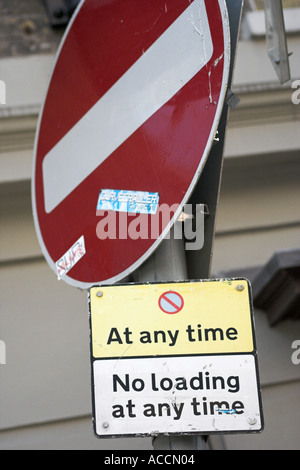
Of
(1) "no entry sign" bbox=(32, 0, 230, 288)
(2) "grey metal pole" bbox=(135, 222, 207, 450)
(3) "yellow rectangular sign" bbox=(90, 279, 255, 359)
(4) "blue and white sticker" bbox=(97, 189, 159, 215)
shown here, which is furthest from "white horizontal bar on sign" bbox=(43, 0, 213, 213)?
(3) "yellow rectangular sign" bbox=(90, 279, 255, 359)

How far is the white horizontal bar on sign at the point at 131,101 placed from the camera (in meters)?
1.77

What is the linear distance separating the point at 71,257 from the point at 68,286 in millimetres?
1816

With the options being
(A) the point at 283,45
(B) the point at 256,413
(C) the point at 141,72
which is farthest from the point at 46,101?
(B) the point at 256,413

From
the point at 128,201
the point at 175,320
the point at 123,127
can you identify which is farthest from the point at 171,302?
the point at 123,127

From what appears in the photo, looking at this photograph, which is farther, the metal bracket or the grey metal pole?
the metal bracket

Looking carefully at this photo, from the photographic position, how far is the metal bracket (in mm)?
4023

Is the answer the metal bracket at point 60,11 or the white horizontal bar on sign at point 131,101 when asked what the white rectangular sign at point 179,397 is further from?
the metal bracket at point 60,11

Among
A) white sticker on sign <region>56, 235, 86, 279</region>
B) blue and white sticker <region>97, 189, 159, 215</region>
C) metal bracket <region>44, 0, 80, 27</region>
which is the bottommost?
white sticker on sign <region>56, 235, 86, 279</region>

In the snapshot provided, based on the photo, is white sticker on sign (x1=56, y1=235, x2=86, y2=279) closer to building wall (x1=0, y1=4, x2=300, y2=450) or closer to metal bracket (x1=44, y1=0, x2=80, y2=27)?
building wall (x1=0, y1=4, x2=300, y2=450)

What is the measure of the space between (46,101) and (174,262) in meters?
0.85

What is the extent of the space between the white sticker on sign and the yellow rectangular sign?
0.96 feet

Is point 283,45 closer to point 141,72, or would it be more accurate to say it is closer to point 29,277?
point 141,72

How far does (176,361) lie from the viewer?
5.17ft

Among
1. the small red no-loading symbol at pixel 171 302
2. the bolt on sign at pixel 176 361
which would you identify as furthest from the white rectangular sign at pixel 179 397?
the small red no-loading symbol at pixel 171 302
